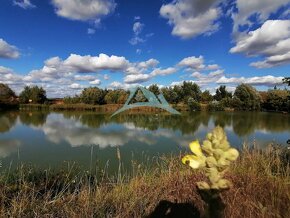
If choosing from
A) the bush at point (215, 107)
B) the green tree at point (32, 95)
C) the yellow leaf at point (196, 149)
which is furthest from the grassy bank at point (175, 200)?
the green tree at point (32, 95)

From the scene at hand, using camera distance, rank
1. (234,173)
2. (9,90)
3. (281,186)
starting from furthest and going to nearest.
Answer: (9,90), (234,173), (281,186)

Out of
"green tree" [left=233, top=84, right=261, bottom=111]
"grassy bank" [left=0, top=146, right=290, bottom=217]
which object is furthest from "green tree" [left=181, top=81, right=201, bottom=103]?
"grassy bank" [left=0, top=146, right=290, bottom=217]

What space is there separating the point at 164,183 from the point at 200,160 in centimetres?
357

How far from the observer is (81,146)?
12062mm

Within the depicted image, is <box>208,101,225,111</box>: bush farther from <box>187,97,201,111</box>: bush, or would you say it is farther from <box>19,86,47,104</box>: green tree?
<box>19,86,47,104</box>: green tree

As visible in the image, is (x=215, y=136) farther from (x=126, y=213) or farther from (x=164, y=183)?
(x=164, y=183)

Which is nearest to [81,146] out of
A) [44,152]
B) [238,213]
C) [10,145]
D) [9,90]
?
[44,152]

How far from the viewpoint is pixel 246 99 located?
53625 millimetres

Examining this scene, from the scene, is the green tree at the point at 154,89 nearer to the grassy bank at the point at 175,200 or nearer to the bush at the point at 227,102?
the bush at the point at 227,102

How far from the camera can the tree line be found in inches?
2010

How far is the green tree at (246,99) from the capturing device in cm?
5319

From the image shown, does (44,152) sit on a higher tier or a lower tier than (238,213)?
lower

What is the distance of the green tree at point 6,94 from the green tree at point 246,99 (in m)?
40.2

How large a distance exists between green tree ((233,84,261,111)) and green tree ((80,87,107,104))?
25.0 meters
